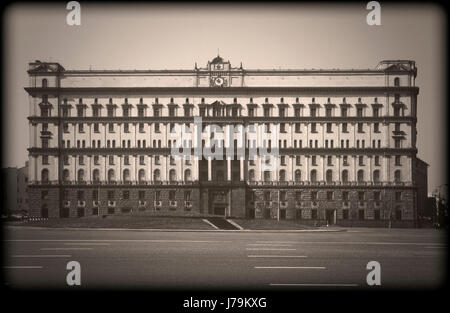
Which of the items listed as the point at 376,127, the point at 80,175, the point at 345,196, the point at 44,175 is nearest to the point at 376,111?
the point at 376,127

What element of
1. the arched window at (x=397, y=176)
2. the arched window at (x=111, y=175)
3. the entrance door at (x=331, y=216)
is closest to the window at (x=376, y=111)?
the arched window at (x=397, y=176)

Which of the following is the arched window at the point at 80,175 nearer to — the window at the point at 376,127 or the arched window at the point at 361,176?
the arched window at the point at 361,176

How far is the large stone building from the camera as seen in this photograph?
70375 mm

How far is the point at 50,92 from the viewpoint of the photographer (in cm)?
7162

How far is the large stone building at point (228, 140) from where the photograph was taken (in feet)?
231

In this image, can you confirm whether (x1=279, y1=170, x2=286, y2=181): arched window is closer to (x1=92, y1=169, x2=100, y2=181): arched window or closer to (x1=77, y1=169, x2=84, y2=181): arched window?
(x1=92, y1=169, x2=100, y2=181): arched window

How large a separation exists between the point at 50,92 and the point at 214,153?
85.9ft

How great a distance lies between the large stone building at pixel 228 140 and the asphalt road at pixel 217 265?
4710cm

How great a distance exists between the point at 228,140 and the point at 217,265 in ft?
181

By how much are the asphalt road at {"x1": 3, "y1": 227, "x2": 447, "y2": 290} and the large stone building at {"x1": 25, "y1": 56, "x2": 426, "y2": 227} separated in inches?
1854

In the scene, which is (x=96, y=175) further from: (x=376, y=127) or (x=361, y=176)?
(x=376, y=127)

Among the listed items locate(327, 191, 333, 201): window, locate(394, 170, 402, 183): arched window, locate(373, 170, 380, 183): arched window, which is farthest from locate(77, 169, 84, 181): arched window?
locate(394, 170, 402, 183): arched window

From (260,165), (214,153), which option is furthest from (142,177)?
(260,165)
